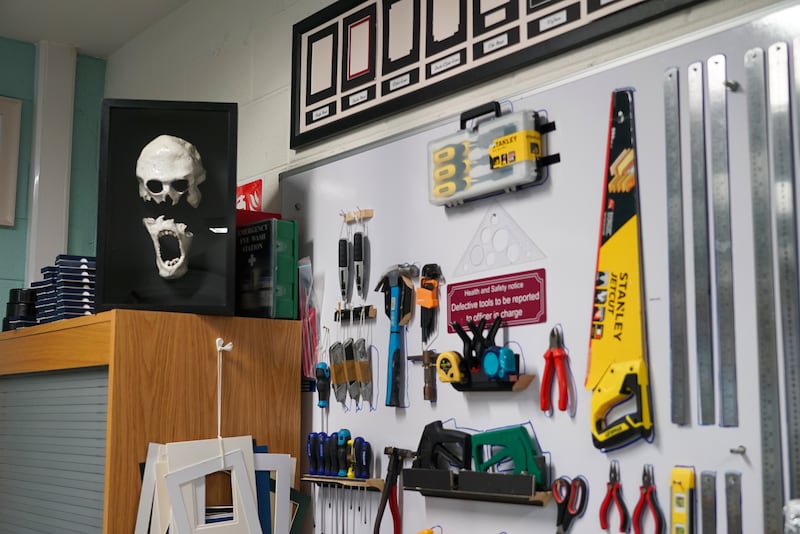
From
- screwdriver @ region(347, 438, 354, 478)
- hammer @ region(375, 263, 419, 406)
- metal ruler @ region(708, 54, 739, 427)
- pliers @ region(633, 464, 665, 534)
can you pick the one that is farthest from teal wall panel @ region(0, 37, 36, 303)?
metal ruler @ region(708, 54, 739, 427)

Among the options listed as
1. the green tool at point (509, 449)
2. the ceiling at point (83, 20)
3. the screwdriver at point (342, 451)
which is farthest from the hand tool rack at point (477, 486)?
the ceiling at point (83, 20)

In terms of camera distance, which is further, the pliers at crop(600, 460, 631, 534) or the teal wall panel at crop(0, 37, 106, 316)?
the teal wall panel at crop(0, 37, 106, 316)

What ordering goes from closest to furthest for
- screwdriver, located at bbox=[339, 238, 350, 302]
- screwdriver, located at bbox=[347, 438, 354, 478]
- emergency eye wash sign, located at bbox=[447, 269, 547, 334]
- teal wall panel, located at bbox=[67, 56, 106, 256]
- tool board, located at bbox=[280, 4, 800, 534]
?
tool board, located at bbox=[280, 4, 800, 534], emergency eye wash sign, located at bbox=[447, 269, 547, 334], screwdriver, located at bbox=[347, 438, 354, 478], screwdriver, located at bbox=[339, 238, 350, 302], teal wall panel, located at bbox=[67, 56, 106, 256]

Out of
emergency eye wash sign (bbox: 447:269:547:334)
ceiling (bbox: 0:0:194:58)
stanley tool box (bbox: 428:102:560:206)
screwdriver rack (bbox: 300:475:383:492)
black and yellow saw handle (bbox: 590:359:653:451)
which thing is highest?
ceiling (bbox: 0:0:194:58)

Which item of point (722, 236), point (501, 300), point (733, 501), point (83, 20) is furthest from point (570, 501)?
point (83, 20)

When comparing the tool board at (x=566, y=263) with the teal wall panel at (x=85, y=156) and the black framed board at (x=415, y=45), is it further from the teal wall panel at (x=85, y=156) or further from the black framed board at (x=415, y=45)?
the teal wall panel at (x=85, y=156)

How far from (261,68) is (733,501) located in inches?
77.9

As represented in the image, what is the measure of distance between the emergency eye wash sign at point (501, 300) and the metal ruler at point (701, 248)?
0.36 metres

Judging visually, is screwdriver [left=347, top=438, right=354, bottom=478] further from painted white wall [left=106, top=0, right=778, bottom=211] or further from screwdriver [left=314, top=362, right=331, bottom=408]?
painted white wall [left=106, top=0, right=778, bottom=211]

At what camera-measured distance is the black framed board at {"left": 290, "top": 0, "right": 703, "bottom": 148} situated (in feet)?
6.23

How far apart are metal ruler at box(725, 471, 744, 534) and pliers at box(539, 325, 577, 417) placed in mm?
356

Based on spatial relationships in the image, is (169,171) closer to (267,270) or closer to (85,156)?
(267,270)

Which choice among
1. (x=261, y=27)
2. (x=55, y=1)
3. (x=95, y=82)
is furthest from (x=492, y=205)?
(x=95, y=82)

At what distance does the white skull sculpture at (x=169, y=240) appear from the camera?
2391mm
